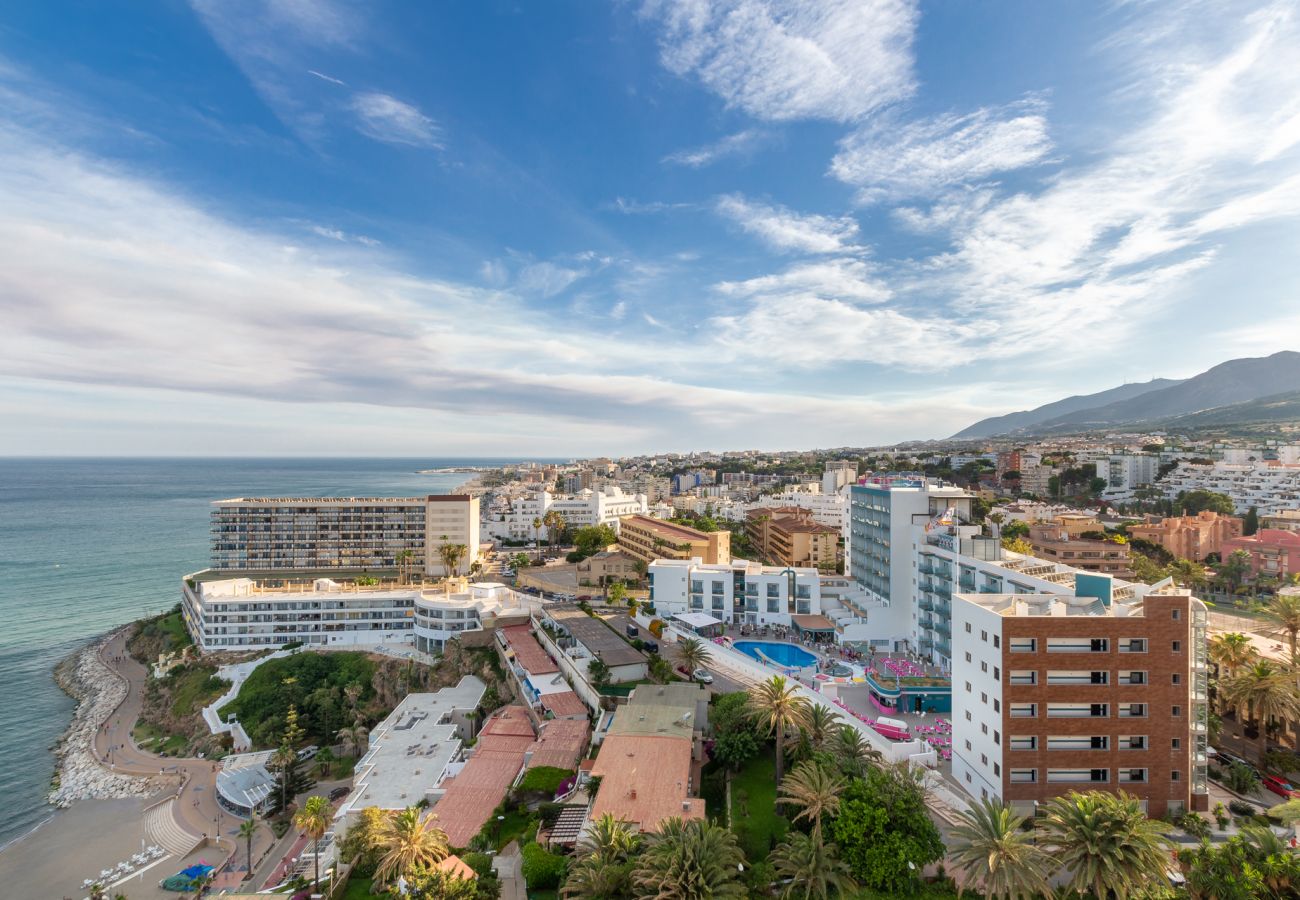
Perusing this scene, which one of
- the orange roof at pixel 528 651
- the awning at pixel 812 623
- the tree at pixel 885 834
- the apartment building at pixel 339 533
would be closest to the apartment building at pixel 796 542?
the awning at pixel 812 623

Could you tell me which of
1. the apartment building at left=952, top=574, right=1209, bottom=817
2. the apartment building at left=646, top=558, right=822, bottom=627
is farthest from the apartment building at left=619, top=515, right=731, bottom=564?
the apartment building at left=952, top=574, right=1209, bottom=817

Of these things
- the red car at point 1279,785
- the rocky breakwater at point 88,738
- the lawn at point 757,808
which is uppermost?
the red car at point 1279,785

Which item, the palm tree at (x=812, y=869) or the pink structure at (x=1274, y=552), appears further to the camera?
the pink structure at (x=1274, y=552)

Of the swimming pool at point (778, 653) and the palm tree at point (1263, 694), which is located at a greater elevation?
the palm tree at point (1263, 694)

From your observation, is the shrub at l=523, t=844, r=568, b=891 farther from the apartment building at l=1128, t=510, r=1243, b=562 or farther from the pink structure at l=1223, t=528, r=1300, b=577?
the apartment building at l=1128, t=510, r=1243, b=562

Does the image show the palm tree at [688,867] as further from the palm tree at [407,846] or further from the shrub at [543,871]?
the palm tree at [407,846]

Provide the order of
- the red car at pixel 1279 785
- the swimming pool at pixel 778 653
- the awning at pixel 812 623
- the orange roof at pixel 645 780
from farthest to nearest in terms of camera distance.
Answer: the awning at pixel 812 623 < the swimming pool at pixel 778 653 < the red car at pixel 1279 785 < the orange roof at pixel 645 780

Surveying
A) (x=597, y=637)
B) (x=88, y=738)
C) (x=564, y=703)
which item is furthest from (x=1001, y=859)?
(x=88, y=738)
